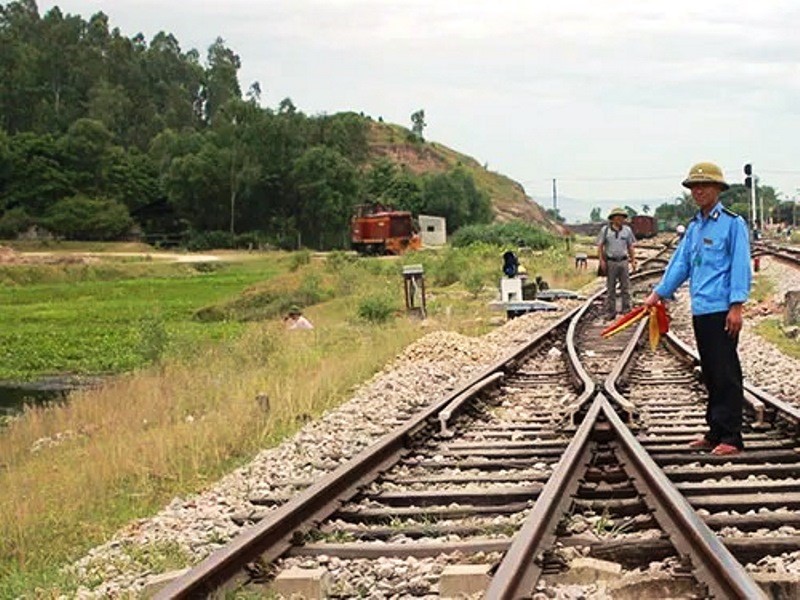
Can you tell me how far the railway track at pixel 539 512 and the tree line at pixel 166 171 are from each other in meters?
83.1

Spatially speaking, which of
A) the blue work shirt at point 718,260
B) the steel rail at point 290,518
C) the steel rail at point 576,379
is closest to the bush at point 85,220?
the steel rail at point 576,379

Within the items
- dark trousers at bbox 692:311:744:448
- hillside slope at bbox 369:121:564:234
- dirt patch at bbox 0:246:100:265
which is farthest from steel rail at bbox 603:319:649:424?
hillside slope at bbox 369:121:564:234

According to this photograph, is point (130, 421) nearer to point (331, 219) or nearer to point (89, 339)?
point (89, 339)

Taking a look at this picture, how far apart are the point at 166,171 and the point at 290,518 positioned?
94.5 metres

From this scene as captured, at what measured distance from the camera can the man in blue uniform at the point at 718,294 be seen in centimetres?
787

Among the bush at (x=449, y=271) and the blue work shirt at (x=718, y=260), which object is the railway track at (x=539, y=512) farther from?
the bush at (x=449, y=271)

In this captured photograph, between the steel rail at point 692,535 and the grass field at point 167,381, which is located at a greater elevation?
the steel rail at point 692,535

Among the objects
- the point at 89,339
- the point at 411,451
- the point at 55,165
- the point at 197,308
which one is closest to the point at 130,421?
the point at 411,451

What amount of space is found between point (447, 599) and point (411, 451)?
3.61m

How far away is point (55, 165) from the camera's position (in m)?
95.4

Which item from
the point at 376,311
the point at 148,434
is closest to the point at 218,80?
the point at 376,311

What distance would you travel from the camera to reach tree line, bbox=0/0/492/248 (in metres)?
92.4

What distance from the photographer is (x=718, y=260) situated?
800cm

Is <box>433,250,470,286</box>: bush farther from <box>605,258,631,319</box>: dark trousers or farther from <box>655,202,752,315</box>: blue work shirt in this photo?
<box>655,202,752,315</box>: blue work shirt
